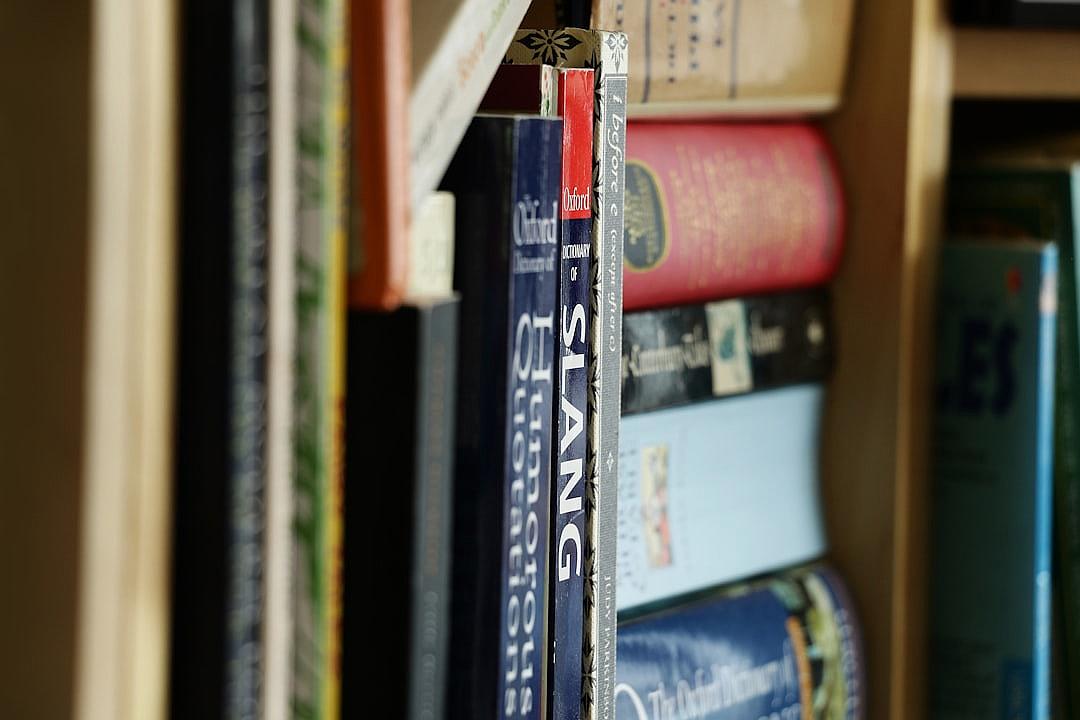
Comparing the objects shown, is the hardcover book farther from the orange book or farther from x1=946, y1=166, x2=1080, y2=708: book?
x1=946, y1=166, x2=1080, y2=708: book

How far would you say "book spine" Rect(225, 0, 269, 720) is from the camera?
1.00 ft

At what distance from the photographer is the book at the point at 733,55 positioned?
580mm

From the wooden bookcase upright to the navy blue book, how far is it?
361 millimetres

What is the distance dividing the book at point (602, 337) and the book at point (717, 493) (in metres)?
0.11

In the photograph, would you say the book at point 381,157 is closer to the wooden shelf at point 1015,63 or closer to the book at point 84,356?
the book at point 84,356

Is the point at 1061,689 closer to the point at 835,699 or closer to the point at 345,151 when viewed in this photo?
the point at 835,699

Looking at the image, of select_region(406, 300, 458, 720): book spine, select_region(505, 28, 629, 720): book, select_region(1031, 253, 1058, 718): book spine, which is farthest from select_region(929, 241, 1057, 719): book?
select_region(406, 300, 458, 720): book spine

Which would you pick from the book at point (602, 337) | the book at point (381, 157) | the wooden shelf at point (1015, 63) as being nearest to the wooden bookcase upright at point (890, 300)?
the wooden shelf at point (1015, 63)

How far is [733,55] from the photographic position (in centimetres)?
64

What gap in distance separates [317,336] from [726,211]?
0.34m

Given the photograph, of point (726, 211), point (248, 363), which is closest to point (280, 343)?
point (248, 363)

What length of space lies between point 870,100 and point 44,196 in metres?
0.54

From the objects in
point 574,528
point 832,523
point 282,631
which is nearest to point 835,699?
point 832,523

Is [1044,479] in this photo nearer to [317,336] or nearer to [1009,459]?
[1009,459]
